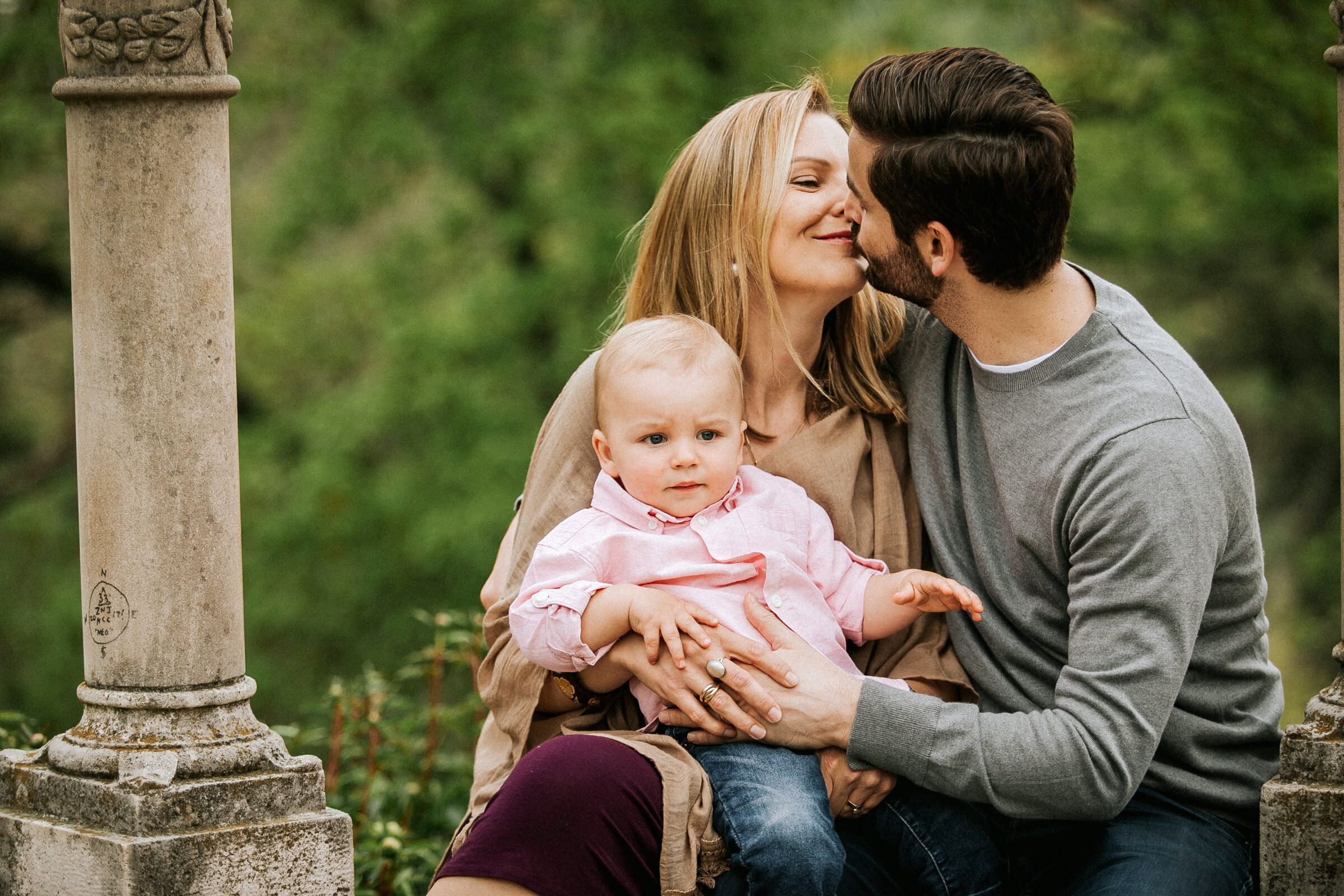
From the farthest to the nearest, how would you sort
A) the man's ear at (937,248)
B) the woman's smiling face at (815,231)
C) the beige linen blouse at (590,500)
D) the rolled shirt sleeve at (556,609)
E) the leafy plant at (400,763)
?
1. the leafy plant at (400,763)
2. the woman's smiling face at (815,231)
3. the beige linen blouse at (590,500)
4. the man's ear at (937,248)
5. the rolled shirt sleeve at (556,609)

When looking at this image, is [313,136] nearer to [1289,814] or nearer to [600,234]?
[600,234]

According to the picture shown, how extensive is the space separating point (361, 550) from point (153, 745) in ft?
22.3

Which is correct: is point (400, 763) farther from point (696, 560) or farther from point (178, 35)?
point (178, 35)

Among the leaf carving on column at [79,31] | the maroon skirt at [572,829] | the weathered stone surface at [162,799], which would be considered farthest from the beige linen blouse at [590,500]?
the leaf carving on column at [79,31]

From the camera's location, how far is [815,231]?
303 cm

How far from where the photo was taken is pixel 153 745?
8.39 ft

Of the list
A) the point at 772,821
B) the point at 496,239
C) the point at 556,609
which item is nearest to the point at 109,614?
the point at 556,609

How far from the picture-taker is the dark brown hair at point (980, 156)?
8.61ft

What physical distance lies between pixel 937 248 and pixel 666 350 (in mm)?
595

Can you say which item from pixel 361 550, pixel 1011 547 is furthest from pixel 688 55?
pixel 1011 547

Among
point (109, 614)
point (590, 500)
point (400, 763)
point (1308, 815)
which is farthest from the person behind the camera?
point (400, 763)

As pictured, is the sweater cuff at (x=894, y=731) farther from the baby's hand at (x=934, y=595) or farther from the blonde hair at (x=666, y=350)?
the blonde hair at (x=666, y=350)

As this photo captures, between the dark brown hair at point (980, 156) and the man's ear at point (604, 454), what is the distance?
775mm

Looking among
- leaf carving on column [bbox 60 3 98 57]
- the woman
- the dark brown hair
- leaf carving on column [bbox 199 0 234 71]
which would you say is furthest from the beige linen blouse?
leaf carving on column [bbox 60 3 98 57]
